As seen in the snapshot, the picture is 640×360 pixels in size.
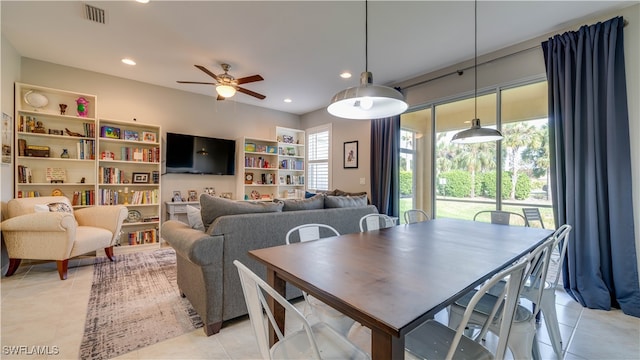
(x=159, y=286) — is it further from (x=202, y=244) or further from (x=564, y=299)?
(x=564, y=299)

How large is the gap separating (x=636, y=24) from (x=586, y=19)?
0.37 metres

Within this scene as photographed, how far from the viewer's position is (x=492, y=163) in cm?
345

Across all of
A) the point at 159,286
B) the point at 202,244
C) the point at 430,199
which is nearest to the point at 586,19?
the point at 430,199

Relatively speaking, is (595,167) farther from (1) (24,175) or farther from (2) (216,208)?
(1) (24,175)

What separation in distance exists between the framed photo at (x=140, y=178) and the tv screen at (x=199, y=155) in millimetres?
355

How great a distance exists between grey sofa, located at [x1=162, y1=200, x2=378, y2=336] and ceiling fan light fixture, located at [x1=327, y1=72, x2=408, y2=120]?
1.08 metres

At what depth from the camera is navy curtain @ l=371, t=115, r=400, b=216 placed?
4352mm

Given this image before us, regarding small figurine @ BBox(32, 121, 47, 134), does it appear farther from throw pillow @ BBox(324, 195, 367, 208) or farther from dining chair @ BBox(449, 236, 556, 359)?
dining chair @ BBox(449, 236, 556, 359)

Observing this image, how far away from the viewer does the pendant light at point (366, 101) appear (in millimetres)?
1464

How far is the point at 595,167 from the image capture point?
250 centimetres

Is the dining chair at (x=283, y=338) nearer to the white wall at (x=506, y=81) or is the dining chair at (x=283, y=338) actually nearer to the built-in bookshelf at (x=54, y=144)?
the white wall at (x=506, y=81)

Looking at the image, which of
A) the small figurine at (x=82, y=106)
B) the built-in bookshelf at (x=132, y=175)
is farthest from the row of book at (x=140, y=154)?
the small figurine at (x=82, y=106)

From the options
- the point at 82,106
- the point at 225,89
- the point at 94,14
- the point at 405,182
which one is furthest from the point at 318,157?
Answer: the point at 94,14

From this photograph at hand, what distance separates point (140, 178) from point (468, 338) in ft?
16.3
